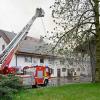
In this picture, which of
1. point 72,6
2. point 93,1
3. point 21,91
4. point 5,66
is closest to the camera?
point 21,91

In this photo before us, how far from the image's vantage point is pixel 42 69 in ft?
132

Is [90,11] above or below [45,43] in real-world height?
above

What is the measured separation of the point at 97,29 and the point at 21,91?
13983mm

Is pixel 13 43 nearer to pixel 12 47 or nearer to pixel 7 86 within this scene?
pixel 12 47

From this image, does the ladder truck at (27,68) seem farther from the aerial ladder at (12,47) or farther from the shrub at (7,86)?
the shrub at (7,86)

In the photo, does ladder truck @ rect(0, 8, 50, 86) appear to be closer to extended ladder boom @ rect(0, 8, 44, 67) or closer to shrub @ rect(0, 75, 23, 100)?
extended ladder boom @ rect(0, 8, 44, 67)

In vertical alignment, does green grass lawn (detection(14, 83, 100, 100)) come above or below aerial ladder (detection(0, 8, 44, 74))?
below

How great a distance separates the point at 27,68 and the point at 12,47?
7139mm

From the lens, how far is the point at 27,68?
131 feet

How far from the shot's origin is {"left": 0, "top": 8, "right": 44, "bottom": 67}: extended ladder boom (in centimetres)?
3178

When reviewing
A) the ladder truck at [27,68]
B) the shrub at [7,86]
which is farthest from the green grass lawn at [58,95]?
the ladder truck at [27,68]

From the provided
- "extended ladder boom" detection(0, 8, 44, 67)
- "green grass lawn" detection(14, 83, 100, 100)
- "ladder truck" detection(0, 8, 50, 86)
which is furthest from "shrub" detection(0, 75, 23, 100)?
"extended ladder boom" detection(0, 8, 44, 67)

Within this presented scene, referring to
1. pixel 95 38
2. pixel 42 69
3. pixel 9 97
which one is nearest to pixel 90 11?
pixel 95 38

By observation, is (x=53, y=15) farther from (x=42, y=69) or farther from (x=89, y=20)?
(x=42, y=69)
